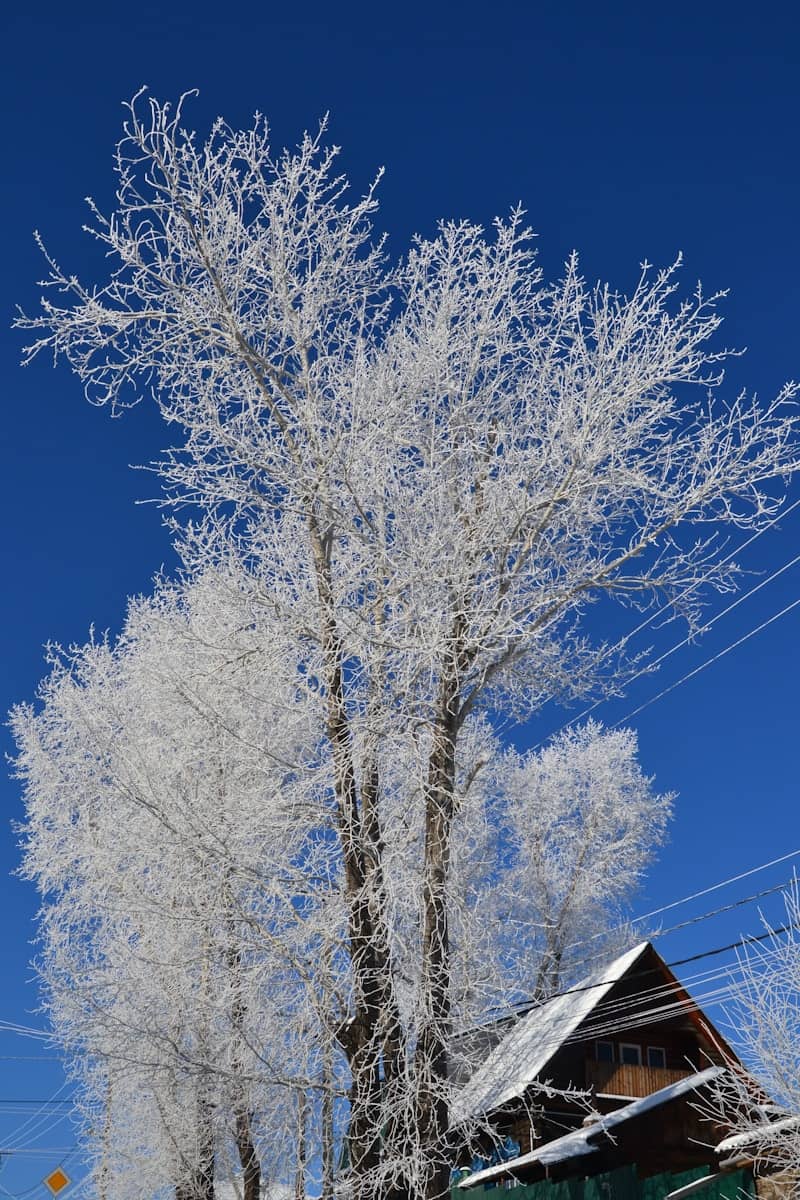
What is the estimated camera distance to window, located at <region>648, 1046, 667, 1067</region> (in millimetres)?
19547

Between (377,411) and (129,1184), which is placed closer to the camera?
(377,411)

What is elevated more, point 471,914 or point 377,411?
point 377,411

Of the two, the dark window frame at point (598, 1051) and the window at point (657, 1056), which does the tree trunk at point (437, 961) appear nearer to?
the dark window frame at point (598, 1051)

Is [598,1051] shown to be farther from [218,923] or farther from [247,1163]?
Result: [218,923]

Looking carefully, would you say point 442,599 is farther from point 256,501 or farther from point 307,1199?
point 307,1199

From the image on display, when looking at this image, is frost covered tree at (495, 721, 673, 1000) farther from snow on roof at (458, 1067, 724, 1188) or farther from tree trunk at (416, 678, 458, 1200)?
tree trunk at (416, 678, 458, 1200)

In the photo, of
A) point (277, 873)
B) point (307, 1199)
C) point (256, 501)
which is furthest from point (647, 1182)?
point (256, 501)

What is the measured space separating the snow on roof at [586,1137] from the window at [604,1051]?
178cm

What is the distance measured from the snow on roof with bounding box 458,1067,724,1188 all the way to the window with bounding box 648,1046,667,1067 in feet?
7.00

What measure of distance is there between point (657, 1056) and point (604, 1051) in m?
1.12

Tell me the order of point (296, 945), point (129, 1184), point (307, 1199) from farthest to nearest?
point (129, 1184), point (307, 1199), point (296, 945)

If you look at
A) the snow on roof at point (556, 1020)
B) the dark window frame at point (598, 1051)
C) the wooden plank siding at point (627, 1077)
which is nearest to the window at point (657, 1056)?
the wooden plank siding at point (627, 1077)

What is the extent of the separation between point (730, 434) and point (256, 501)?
12.6 feet

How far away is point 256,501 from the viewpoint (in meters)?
8.87
